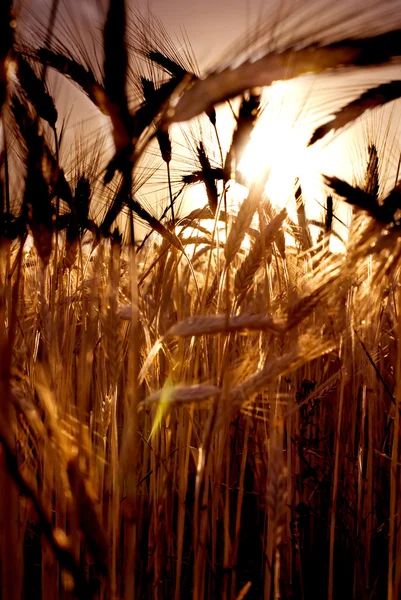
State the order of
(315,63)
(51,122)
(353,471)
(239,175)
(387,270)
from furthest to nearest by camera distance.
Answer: (353,471)
(239,175)
(51,122)
(387,270)
(315,63)

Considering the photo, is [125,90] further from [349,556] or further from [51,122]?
[349,556]

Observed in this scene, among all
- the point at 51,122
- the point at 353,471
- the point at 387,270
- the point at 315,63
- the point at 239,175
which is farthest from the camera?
the point at 353,471

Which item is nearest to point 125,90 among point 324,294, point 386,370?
point 324,294

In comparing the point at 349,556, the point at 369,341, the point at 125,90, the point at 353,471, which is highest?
the point at 125,90

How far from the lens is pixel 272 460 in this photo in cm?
72

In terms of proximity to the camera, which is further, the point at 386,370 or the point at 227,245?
the point at 386,370

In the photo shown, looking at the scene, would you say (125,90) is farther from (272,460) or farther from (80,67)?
(272,460)

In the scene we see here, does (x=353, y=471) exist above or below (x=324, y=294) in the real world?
below

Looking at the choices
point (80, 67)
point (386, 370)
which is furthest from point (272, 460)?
point (386, 370)

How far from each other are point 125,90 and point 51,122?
45 cm

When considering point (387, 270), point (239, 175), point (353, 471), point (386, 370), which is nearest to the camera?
point (387, 270)

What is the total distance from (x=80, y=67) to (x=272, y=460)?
73 cm

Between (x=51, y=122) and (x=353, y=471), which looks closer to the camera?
(x=51, y=122)

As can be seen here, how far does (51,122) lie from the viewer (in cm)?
111
